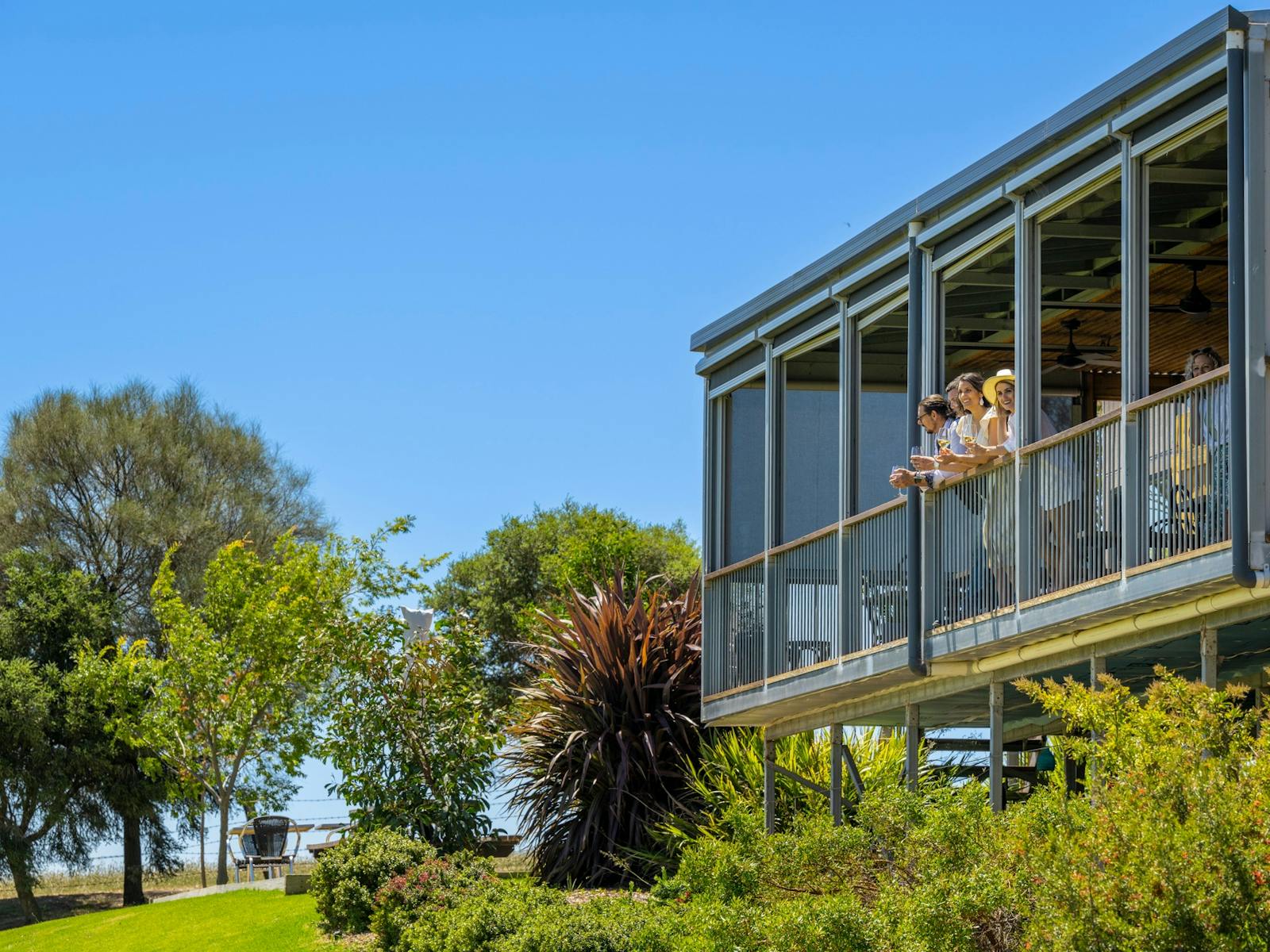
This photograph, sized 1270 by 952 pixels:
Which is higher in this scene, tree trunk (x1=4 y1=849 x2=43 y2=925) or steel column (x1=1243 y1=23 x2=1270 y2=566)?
steel column (x1=1243 y1=23 x2=1270 y2=566)

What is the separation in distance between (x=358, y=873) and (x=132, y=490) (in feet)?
85.6

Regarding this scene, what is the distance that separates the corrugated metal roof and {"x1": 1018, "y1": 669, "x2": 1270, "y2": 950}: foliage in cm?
374

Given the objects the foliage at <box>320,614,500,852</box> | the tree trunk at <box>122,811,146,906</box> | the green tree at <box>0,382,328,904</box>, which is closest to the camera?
the foliage at <box>320,614,500,852</box>

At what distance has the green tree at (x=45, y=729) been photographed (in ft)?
109

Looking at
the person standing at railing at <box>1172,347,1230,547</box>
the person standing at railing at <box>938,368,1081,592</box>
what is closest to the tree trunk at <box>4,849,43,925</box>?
the person standing at railing at <box>938,368,1081,592</box>

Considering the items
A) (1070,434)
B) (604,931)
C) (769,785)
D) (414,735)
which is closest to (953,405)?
(1070,434)

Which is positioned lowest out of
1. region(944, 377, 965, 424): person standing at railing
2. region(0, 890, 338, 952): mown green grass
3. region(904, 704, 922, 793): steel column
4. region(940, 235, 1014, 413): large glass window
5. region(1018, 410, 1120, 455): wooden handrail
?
region(0, 890, 338, 952): mown green grass

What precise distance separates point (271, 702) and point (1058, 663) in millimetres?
18864

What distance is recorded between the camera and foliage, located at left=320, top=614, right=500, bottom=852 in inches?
747

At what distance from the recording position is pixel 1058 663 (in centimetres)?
1113

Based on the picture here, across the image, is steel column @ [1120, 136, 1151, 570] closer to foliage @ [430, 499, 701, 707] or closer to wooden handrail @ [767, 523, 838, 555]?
wooden handrail @ [767, 523, 838, 555]

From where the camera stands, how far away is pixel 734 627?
15.2 metres

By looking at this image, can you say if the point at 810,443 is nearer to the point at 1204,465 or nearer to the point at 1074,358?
the point at 1074,358

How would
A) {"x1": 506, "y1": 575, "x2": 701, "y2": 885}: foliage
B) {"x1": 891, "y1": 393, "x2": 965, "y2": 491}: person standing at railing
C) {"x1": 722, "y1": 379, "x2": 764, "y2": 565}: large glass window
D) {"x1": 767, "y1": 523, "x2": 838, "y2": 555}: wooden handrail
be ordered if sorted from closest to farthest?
{"x1": 891, "y1": 393, "x2": 965, "y2": 491}: person standing at railing → {"x1": 767, "y1": 523, "x2": 838, "y2": 555}: wooden handrail → {"x1": 722, "y1": 379, "x2": 764, "y2": 565}: large glass window → {"x1": 506, "y1": 575, "x2": 701, "y2": 885}: foliage
